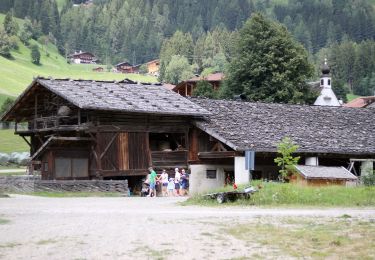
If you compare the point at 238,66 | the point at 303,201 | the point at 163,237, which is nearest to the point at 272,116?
the point at 303,201

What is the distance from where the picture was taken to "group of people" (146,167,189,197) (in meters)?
36.2

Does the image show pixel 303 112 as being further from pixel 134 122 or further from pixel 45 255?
pixel 45 255

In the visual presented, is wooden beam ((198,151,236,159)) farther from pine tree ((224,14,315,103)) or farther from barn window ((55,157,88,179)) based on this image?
pine tree ((224,14,315,103))

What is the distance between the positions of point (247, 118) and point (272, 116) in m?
2.11

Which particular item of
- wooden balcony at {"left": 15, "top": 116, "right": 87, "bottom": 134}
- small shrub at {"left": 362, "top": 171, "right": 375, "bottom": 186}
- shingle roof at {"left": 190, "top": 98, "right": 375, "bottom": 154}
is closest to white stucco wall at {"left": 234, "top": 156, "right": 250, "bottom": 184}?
shingle roof at {"left": 190, "top": 98, "right": 375, "bottom": 154}

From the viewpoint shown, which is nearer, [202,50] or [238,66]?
[238,66]

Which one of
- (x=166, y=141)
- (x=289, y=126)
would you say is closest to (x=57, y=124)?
(x=166, y=141)

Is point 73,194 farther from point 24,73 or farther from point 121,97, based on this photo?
point 24,73

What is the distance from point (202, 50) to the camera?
7672 inches

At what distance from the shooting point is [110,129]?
38938 mm

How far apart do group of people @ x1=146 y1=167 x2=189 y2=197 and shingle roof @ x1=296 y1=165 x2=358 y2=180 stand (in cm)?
682

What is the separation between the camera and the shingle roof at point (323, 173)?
33.9 meters

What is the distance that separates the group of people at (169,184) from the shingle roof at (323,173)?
22.4 ft

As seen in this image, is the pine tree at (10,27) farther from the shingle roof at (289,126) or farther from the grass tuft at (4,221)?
the grass tuft at (4,221)
